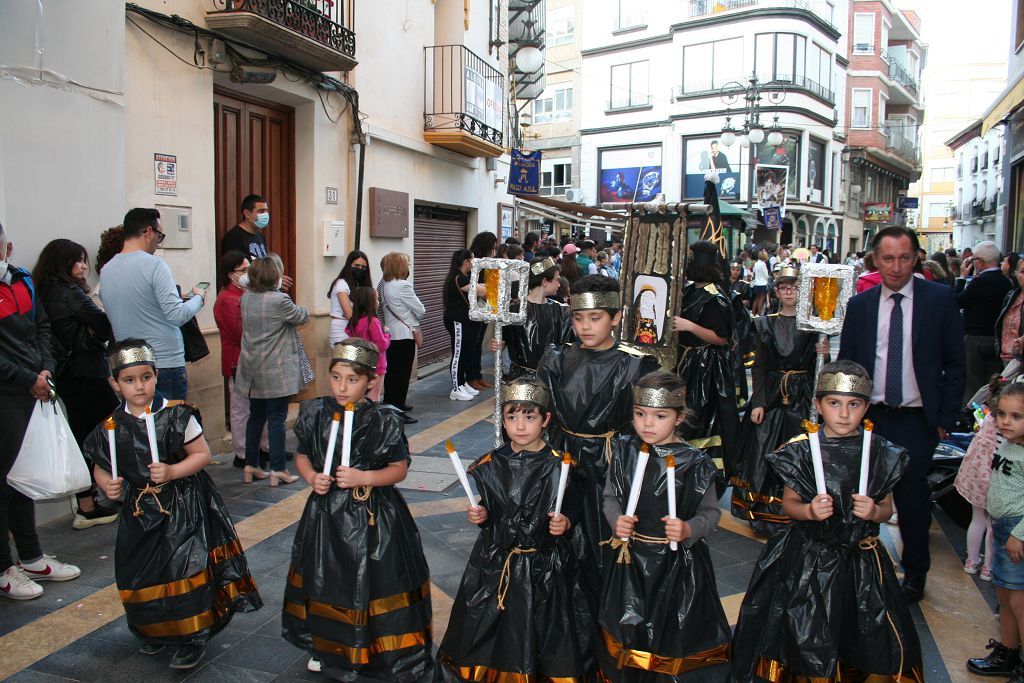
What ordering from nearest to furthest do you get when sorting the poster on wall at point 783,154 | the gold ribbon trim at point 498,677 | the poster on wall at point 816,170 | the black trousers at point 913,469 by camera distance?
the gold ribbon trim at point 498,677 < the black trousers at point 913,469 < the poster on wall at point 783,154 < the poster on wall at point 816,170

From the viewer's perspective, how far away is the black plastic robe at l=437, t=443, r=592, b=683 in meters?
3.24

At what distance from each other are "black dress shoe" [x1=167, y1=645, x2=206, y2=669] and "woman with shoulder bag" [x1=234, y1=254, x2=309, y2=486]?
2741mm

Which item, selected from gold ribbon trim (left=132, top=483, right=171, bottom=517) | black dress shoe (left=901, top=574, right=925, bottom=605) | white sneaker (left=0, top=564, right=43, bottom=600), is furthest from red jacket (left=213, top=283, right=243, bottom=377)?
black dress shoe (left=901, top=574, right=925, bottom=605)

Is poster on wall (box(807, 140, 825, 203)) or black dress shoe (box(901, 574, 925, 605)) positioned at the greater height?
poster on wall (box(807, 140, 825, 203))

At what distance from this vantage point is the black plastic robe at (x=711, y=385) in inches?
229

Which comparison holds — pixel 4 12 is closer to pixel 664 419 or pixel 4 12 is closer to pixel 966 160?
pixel 664 419

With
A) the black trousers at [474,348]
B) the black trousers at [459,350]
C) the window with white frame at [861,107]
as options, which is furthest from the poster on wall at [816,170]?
the black trousers at [459,350]

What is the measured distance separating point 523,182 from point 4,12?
706 cm

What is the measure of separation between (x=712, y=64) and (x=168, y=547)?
125ft

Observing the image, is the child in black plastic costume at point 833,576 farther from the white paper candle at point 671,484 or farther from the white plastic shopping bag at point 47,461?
the white plastic shopping bag at point 47,461

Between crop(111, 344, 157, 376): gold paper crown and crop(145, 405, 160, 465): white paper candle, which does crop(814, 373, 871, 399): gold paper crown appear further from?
crop(111, 344, 157, 376): gold paper crown

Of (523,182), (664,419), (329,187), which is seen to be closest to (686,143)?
(523,182)

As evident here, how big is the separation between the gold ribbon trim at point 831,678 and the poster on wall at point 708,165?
1390 inches

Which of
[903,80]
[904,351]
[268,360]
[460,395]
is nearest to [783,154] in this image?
[903,80]
